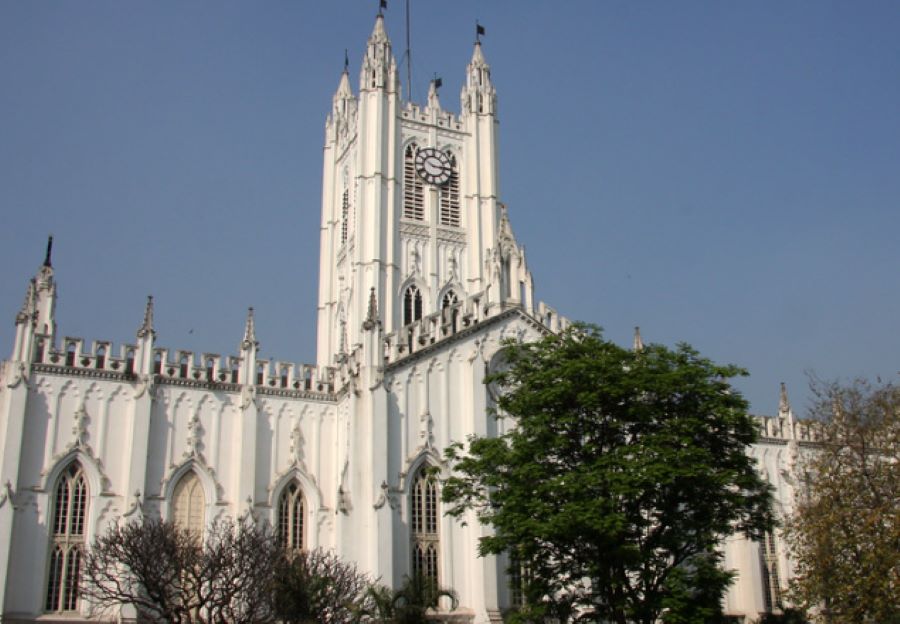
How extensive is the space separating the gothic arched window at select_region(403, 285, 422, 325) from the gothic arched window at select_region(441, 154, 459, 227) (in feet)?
18.2

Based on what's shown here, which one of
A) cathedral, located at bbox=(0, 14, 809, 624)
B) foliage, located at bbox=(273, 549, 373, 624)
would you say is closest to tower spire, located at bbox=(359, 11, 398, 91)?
cathedral, located at bbox=(0, 14, 809, 624)

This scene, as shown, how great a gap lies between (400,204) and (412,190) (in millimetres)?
1698

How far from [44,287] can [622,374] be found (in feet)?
79.7

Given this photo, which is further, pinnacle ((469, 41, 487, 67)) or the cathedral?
pinnacle ((469, 41, 487, 67))

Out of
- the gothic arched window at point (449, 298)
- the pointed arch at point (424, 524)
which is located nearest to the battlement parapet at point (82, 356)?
the pointed arch at point (424, 524)

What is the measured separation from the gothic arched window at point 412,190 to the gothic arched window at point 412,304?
507 cm

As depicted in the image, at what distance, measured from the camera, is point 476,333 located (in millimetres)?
44125

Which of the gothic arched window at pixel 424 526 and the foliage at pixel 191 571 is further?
the gothic arched window at pixel 424 526

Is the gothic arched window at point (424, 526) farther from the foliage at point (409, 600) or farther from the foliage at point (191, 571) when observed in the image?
the foliage at point (191, 571)

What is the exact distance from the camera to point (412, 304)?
202 feet

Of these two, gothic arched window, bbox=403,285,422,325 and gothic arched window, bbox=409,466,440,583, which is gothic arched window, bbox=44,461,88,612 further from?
gothic arched window, bbox=403,285,422,325

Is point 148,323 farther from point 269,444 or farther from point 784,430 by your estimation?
point 784,430

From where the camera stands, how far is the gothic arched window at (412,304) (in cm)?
6119

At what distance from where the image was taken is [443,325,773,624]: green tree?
29.6 metres
